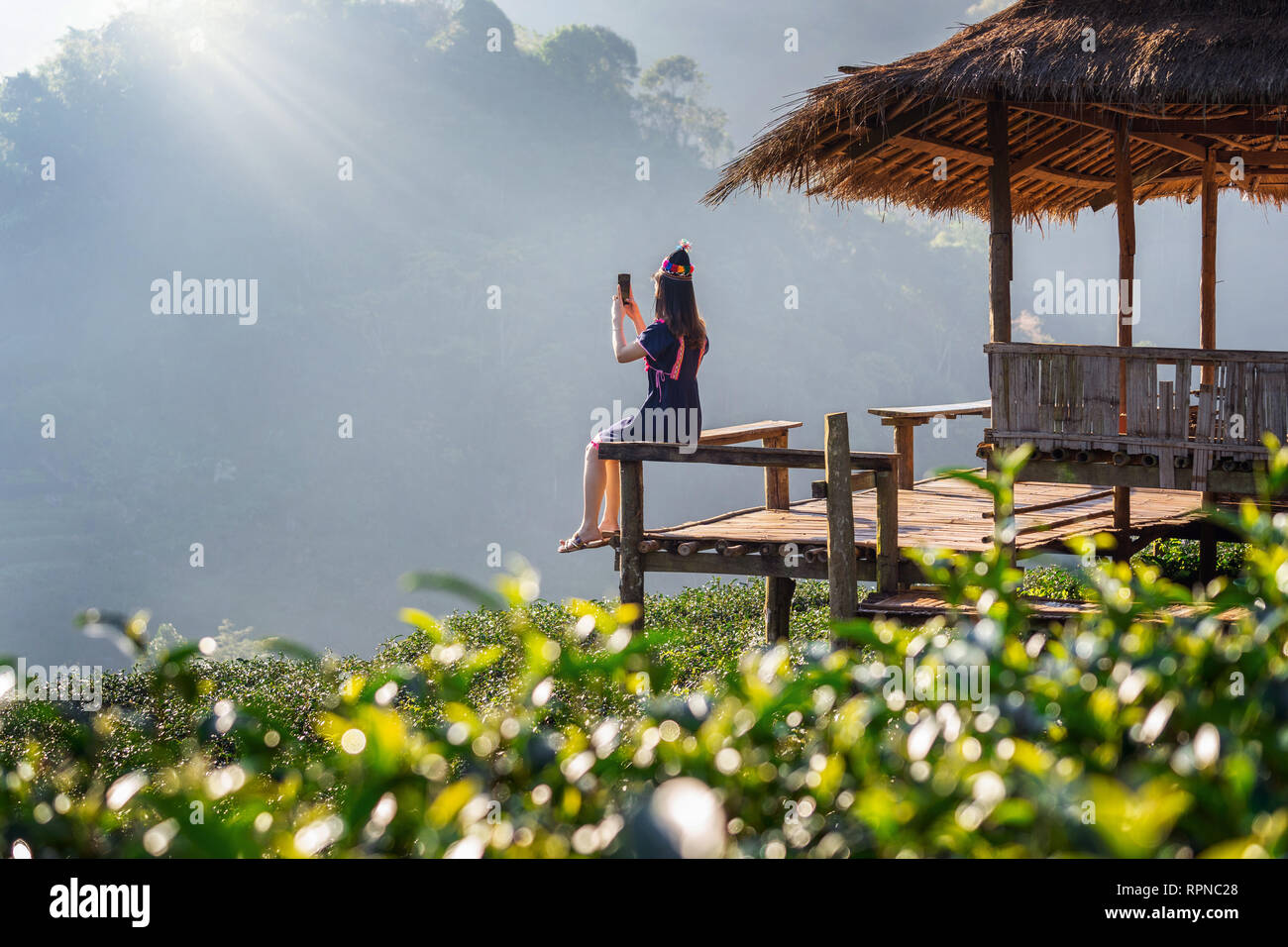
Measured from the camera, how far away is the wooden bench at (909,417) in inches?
378

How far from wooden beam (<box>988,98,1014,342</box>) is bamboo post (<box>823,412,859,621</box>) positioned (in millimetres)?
2185

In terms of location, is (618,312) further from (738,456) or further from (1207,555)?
(1207,555)

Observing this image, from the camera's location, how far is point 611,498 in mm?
8336

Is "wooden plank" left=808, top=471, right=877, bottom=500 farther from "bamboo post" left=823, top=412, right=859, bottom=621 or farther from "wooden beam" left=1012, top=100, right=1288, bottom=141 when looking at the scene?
"wooden beam" left=1012, top=100, right=1288, bottom=141

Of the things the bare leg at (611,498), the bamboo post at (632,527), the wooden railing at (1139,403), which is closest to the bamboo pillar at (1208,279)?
the wooden railing at (1139,403)

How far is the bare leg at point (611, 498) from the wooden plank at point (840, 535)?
2036 millimetres

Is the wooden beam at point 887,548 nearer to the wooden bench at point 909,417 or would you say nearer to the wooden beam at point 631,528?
the wooden beam at point 631,528

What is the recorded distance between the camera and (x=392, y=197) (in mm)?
70562

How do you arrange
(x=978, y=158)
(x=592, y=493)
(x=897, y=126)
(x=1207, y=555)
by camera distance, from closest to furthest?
(x=592, y=493) → (x=897, y=126) → (x=978, y=158) → (x=1207, y=555)

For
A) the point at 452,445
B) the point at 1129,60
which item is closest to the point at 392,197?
the point at 452,445

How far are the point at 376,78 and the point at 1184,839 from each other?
76506 mm

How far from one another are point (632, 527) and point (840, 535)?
1.63 meters

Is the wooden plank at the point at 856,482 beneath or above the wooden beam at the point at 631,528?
above

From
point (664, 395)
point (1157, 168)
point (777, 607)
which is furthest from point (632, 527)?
point (1157, 168)
